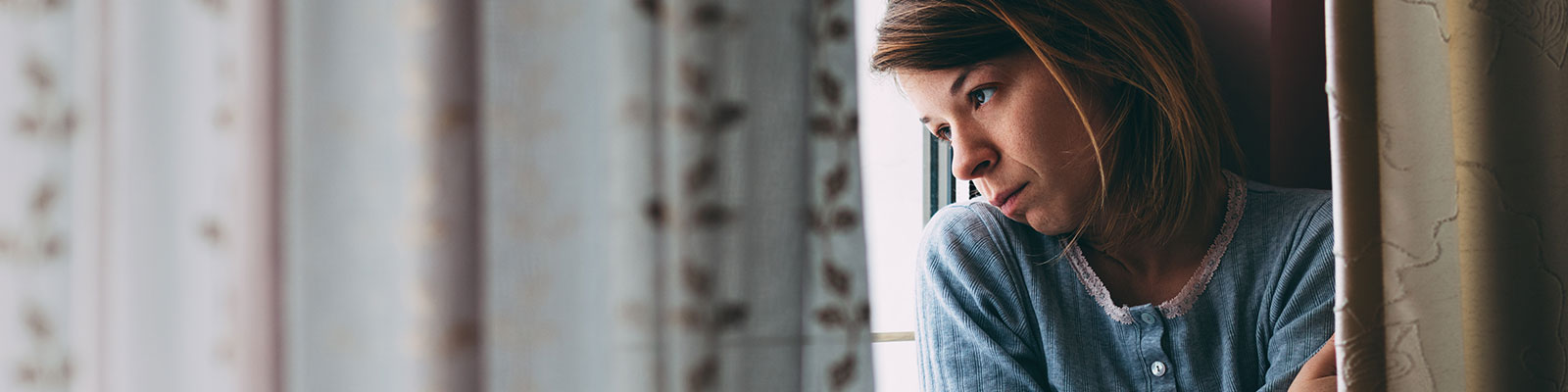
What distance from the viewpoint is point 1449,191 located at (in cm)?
73

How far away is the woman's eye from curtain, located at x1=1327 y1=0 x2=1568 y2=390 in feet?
1.27

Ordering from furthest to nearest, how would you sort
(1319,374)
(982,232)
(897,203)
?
(897,203), (982,232), (1319,374)

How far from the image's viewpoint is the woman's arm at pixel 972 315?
1112 mm

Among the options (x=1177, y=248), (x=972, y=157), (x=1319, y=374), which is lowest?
(x=1319, y=374)

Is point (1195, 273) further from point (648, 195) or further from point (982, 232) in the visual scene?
point (648, 195)

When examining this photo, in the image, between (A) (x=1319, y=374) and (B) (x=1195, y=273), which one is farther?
(B) (x=1195, y=273)

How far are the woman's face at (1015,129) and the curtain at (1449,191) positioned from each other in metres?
0.35

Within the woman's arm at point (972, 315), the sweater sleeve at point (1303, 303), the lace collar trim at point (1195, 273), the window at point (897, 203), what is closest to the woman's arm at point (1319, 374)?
the sweater sleeve at point (1303, 303)

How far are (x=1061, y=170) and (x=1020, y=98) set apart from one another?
98 millimetres

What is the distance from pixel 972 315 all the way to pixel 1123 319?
0.17 m

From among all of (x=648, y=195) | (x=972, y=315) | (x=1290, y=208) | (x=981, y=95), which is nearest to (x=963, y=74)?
(x=981, y=95)

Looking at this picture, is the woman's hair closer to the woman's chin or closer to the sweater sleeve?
the woman's chin

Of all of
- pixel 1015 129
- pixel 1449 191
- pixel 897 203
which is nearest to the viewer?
pixel 1449 191

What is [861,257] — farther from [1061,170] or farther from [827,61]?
[1061,170]
